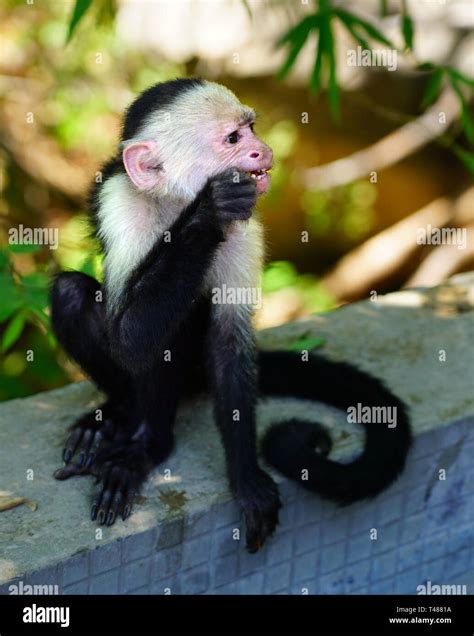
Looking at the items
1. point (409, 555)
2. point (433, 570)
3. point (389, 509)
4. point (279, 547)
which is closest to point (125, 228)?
point (279, 547)

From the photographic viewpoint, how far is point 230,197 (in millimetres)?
2963

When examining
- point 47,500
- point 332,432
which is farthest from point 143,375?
point 332,432

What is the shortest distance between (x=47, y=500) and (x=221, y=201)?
112 centimetres

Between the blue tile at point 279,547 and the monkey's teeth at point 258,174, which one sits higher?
the monkey's teeth at point 258,174

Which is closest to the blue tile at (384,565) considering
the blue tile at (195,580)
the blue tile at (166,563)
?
the blue tile at (195,580)

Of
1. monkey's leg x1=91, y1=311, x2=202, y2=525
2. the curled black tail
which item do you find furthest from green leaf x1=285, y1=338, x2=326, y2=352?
monkey's leg x1=91, y1=311, x2=202, y2=525

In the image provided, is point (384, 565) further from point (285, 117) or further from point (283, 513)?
point (285, 117)

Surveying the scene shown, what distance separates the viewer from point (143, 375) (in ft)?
10.9

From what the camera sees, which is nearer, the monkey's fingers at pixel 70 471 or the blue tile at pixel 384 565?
the monkey's fingers at pixel 70 471

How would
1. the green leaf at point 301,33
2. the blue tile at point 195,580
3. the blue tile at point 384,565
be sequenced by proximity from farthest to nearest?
1. the green leaf at point 301,33
2. the blue tile at point 384,565
3. the blue tile at point 195,580

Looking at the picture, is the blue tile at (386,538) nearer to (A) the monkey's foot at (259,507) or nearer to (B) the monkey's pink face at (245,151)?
(A) the monkey's foot at (259,507)

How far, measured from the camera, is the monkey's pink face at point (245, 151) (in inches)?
122

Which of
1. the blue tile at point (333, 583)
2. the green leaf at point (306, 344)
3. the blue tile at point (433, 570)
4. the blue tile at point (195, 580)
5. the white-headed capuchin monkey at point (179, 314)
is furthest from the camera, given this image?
the green leaf at point (306, 344)

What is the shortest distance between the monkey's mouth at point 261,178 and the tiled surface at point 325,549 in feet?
3.34
